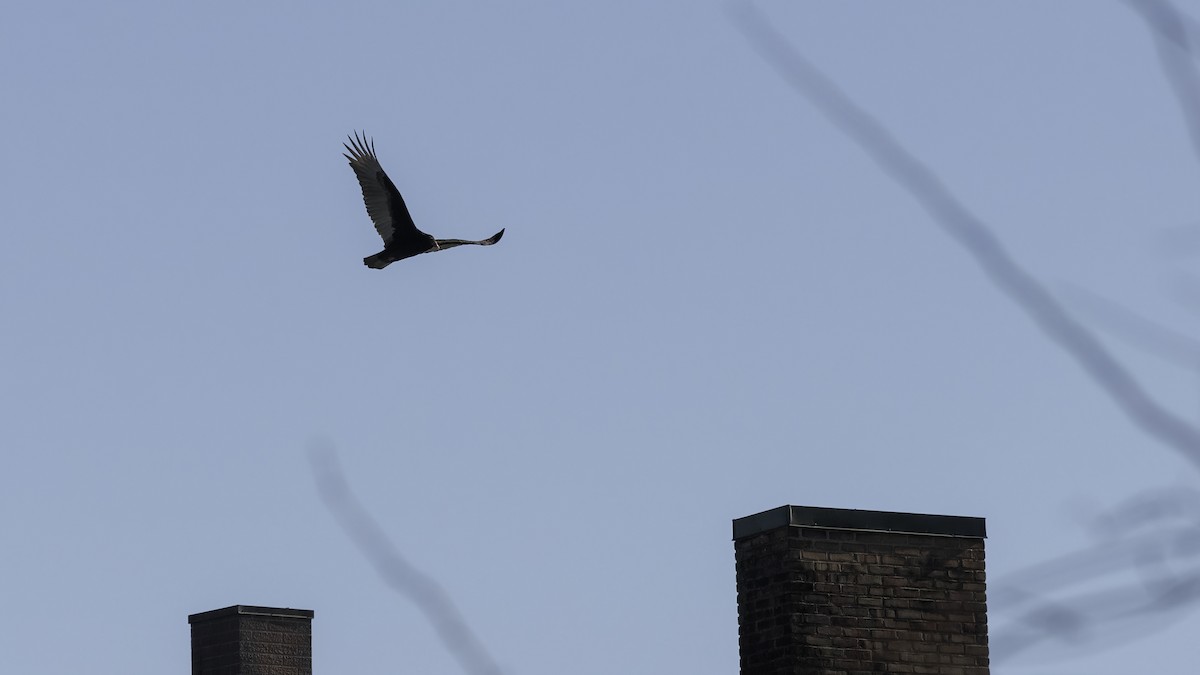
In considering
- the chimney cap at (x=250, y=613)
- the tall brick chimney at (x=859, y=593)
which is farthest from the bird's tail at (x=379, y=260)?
the tall brick chimney at (x=859, y=593)

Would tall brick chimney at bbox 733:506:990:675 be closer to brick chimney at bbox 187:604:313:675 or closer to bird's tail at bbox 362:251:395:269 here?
bird's tail at bbox 362:251:395:269

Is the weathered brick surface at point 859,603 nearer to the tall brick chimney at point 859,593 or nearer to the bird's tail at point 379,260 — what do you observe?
the tall brick chimney at point 859,593

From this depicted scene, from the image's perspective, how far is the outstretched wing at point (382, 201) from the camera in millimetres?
18641

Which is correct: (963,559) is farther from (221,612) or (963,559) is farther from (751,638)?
(221,612)

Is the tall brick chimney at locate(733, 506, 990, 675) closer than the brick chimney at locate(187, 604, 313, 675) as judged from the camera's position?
Yes

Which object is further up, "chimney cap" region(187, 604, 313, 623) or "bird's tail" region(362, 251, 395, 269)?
"bird's tail" region(362, 251, 395, 269)

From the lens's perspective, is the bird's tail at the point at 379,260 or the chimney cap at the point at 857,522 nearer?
the chimney cap at the point at 857,522

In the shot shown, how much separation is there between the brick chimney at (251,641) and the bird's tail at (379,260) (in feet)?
13.6

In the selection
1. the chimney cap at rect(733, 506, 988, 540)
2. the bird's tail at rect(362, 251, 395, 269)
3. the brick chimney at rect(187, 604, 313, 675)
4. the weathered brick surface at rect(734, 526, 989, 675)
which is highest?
the bird's tail at rect(362, 251, 395, 269)

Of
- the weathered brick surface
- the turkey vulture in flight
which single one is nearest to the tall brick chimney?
the weathered brick surface

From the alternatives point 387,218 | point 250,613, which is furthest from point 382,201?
point 250,613

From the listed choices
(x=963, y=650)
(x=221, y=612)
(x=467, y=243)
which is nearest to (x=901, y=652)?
(x=963, y=650)

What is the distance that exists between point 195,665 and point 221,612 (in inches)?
26.8

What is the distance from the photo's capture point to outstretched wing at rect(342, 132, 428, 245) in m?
18.6
